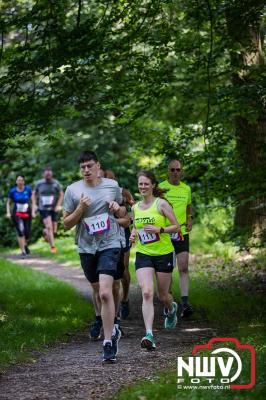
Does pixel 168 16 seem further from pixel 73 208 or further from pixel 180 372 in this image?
pixel 180 372

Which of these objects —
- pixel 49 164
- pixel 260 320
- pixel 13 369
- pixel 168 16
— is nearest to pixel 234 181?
pixel 260 320

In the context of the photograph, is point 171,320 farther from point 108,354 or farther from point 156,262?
point 108,354

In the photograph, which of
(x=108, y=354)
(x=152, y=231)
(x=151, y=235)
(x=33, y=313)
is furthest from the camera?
(x=33, y=313)

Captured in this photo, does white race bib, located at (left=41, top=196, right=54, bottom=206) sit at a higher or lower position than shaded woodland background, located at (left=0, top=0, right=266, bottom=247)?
lower

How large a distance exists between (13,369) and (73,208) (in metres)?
1.95

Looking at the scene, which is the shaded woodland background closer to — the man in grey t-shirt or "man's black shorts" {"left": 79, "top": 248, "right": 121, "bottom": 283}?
the man in grey t-shirt

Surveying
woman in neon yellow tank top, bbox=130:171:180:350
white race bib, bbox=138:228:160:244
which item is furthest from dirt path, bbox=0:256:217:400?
white race bib, bbox=138:228:160:244

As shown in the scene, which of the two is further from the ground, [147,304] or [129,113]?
[129,113]

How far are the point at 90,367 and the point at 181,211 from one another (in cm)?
407

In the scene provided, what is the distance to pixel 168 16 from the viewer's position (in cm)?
1330

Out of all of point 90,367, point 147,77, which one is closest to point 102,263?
point 90,367

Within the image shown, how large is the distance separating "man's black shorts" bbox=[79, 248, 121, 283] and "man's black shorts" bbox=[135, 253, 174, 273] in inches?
11.0

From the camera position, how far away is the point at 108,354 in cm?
775

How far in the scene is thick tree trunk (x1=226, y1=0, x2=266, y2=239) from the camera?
10.6 metres
